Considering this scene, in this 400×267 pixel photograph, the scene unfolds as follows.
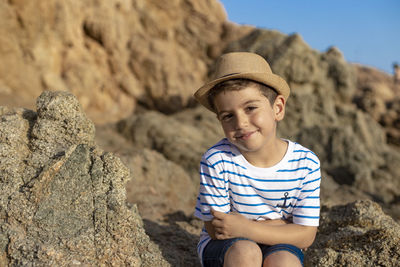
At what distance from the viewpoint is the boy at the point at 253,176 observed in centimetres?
204

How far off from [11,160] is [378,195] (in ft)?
17.0

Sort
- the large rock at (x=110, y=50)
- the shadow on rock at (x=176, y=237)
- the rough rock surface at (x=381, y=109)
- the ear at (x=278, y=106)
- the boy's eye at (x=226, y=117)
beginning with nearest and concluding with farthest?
the boy's eye at (x=226, y=117) → the ear at (x=278, y=106) → the shadow on rock at (x=176, y=237) → the large rock at (x=110, y=50) → the rough rock surface at (x=381, y=109)

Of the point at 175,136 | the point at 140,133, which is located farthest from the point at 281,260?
the point at 140,133

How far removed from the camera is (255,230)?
203 centimetres

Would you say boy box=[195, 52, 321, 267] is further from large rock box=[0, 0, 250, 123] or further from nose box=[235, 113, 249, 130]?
large rock box=[0, 0, 250, 123]

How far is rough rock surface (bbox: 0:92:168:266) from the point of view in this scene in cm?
186

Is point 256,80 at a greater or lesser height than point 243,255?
greater

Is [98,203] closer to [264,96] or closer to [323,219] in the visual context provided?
[264,96]

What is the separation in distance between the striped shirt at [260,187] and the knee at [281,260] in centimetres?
24

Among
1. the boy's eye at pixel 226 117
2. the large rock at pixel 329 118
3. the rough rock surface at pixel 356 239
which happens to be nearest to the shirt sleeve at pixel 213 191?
the boy's eye at pixel 226 117

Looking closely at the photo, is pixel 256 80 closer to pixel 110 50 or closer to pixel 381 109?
pixel 110 50

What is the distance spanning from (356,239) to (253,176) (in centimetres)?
84

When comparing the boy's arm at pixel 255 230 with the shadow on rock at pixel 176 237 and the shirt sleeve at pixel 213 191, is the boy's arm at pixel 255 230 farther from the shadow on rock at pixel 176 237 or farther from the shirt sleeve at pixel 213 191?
the shadow on rock at pixel 176 237

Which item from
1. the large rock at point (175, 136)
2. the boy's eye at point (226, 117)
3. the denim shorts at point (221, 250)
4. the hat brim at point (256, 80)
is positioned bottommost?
the denim shorts at point (221, 250)
